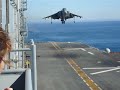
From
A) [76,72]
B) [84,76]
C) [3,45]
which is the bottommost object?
[76,72]

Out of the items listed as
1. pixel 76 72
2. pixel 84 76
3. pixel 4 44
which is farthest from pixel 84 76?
pixel 4 44

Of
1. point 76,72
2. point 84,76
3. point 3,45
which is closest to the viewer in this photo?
point 3,45

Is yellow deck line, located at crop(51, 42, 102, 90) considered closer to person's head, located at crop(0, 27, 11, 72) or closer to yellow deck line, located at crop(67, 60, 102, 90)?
yellow deck line, located at crop(67, 60, 102, 90)

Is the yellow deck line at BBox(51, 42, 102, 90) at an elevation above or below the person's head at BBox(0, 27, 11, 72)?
below

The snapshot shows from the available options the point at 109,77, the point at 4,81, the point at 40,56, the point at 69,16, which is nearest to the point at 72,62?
the point at 40,56

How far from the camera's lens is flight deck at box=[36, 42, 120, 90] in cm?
3186

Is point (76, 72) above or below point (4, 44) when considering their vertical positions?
below

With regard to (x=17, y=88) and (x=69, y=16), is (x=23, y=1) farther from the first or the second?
(x=17, y=88)

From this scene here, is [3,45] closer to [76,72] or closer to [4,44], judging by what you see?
[4,44]

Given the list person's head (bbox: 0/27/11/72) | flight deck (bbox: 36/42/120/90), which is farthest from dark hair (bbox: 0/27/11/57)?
flight deck (bbox: 36/42/120/90)

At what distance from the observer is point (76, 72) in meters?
40.5

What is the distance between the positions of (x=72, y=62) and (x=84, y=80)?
1496cm

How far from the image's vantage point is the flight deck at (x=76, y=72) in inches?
1254

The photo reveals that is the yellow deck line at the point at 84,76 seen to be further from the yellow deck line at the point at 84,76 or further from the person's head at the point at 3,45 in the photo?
→ the person's head at the point at 3,45
